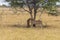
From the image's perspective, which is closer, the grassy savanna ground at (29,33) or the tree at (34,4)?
the grassy savanna ground at (29,33)

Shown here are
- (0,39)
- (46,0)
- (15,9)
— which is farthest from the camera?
(15,9)

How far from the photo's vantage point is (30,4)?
29.5 m

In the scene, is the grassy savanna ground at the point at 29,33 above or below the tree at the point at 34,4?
below

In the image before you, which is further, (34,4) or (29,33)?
(34,4)

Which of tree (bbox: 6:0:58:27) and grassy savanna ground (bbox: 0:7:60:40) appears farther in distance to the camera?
tree (bbox: 6:0:58:27)

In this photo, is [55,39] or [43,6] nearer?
[55,39]

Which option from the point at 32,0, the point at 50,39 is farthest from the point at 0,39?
the point at 32,0

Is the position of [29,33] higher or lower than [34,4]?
lower

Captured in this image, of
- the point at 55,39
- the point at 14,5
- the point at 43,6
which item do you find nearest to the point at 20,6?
the point at 14,5

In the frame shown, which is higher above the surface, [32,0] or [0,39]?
[32,0]

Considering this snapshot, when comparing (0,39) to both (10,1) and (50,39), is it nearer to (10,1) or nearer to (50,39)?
(50,39)

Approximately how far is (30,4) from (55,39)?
37.6 feet

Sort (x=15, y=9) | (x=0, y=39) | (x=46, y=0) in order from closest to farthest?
(x=0, y=39)
(x=46, y=0)
(x=15, y=9)

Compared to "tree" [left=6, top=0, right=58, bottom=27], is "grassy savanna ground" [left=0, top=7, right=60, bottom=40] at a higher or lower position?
lower
